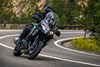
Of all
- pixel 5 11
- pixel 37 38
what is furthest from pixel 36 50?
pixel 5 11

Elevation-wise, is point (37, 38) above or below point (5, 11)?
above

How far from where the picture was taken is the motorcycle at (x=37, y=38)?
37.3 ft

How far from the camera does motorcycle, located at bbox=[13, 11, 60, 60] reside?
37.3ft

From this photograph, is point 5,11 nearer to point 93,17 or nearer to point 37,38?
point 93,17

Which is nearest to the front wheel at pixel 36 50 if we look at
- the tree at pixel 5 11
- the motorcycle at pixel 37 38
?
the motorcycle at pixel 37 38

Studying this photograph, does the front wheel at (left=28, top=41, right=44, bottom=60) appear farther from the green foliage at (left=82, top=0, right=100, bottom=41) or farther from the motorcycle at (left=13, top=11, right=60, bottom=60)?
the green foliage at (left=82, top=0, right=100, bottom=41)

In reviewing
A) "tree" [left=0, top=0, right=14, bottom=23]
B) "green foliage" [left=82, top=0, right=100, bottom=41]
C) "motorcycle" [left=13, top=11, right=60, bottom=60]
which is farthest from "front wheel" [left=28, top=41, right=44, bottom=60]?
"tree" [left=0, top=0, right=14, bottom=23]

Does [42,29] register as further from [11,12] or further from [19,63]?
[11,12]

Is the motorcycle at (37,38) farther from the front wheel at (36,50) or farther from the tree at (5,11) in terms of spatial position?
the tree at (5,11)

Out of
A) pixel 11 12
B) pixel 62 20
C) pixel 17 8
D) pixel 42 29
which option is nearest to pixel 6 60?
pixel 42 29

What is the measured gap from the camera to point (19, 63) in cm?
1073

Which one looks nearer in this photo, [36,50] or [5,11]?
[36,50]

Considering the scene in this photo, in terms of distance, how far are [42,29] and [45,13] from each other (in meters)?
0.77

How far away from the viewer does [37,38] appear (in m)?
11.6
